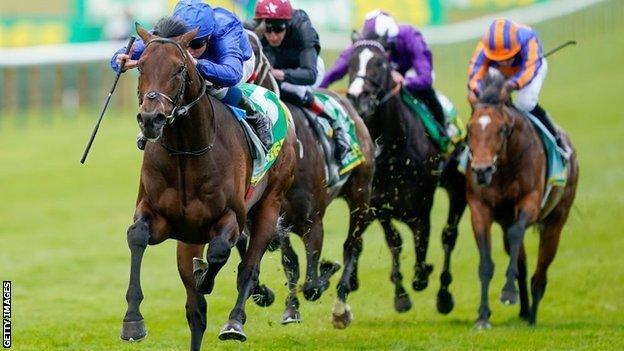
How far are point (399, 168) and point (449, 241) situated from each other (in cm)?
87

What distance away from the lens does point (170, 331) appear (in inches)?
418

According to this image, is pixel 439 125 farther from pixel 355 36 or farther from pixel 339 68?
pixel 355 36

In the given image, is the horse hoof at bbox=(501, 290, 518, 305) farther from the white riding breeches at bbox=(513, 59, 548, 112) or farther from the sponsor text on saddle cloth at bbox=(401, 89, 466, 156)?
the sponsor text on saddle cloth at bbox=(401, 89, 466, 156)

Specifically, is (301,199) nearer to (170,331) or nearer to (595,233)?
(170,331)

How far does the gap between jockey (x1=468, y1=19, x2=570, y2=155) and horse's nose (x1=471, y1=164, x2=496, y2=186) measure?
35.3 inches

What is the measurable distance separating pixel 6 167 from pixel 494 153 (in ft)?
52.8

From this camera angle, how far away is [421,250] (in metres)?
12.5

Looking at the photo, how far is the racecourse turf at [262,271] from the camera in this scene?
33.7ft

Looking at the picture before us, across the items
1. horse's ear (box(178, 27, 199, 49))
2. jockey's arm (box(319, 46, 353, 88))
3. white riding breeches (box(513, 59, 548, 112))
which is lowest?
jockey's arm (box(319, 46, 353, 88))

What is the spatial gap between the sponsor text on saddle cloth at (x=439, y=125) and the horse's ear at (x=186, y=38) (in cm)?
494

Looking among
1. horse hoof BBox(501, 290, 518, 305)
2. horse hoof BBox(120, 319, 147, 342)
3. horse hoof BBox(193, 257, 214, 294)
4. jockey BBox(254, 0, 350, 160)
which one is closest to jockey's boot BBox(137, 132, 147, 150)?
horse hoof BBox(193, 257, 214, 294)

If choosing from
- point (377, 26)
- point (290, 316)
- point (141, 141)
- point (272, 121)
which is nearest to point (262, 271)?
point (377, 26)

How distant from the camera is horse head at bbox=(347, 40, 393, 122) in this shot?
37.9ft

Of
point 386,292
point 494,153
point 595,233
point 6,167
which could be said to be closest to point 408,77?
point 494,153
